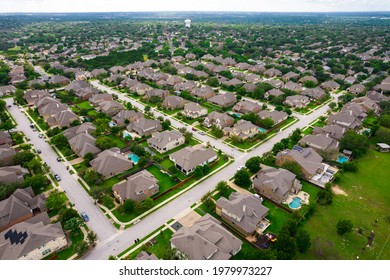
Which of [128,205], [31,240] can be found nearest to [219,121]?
[128,205]

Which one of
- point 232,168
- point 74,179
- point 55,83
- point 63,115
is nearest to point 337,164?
point 232,168

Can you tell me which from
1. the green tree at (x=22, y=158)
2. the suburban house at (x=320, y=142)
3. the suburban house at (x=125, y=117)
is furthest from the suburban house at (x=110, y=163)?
the suburban house at (x=320, y=142)

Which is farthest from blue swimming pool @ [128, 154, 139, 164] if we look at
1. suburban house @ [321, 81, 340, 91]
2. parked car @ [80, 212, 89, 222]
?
suburban house @ [321, 81, 340, 91]

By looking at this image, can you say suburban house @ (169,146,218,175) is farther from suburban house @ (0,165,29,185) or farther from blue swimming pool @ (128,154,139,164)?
suburban house @ (0,165,29,185)

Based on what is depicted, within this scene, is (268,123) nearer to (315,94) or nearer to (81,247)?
(315,94)

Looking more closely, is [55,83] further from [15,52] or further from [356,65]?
[356,65]
